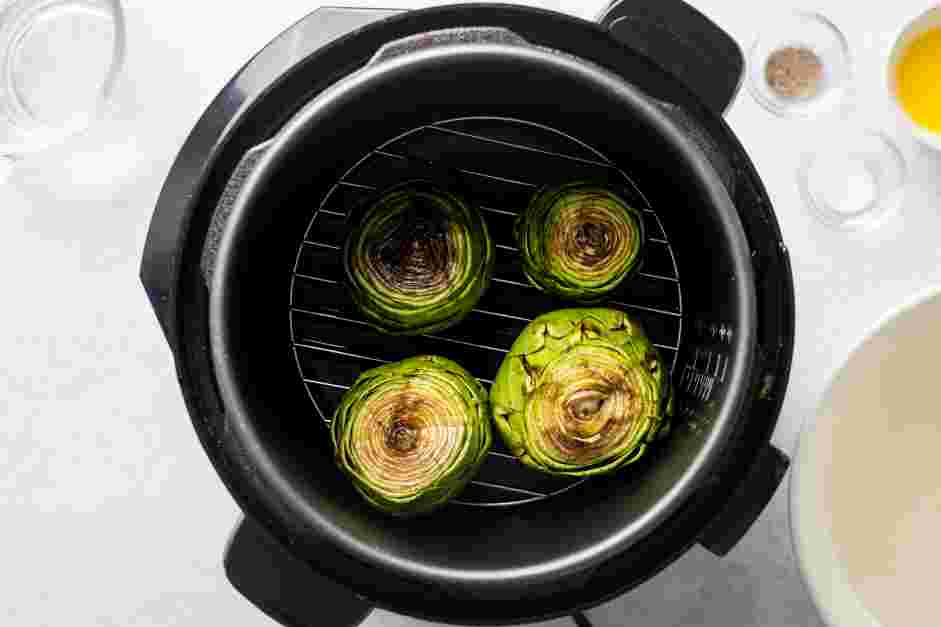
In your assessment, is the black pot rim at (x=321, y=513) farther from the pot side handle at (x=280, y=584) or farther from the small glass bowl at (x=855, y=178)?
the small glass bowl at (x=855, y=178)

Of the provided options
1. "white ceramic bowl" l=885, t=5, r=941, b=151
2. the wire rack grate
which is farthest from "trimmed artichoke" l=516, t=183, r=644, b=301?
"white ceramic bowl" l=885, t=5, r=941, b=151

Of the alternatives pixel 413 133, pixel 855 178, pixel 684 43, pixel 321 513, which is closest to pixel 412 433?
pixel 321 513

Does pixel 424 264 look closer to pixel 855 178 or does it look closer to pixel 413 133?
pixel 413 133

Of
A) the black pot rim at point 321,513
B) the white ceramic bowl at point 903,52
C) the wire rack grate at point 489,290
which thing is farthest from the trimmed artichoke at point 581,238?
the white ceramic bowl at point 903,52

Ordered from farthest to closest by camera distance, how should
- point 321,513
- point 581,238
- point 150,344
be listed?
point 150,344 < point 581,238 < point 321,513

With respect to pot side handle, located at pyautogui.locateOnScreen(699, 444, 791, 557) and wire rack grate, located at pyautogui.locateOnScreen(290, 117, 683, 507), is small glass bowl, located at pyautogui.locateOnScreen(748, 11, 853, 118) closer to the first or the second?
wire rack grate, located at pyautogui.locateOnScreen(290, 117, 683, 507)

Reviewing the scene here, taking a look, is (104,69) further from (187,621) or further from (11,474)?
(187,621)

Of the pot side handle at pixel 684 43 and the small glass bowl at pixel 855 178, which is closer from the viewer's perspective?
the pot side handle at pixel 684 43
